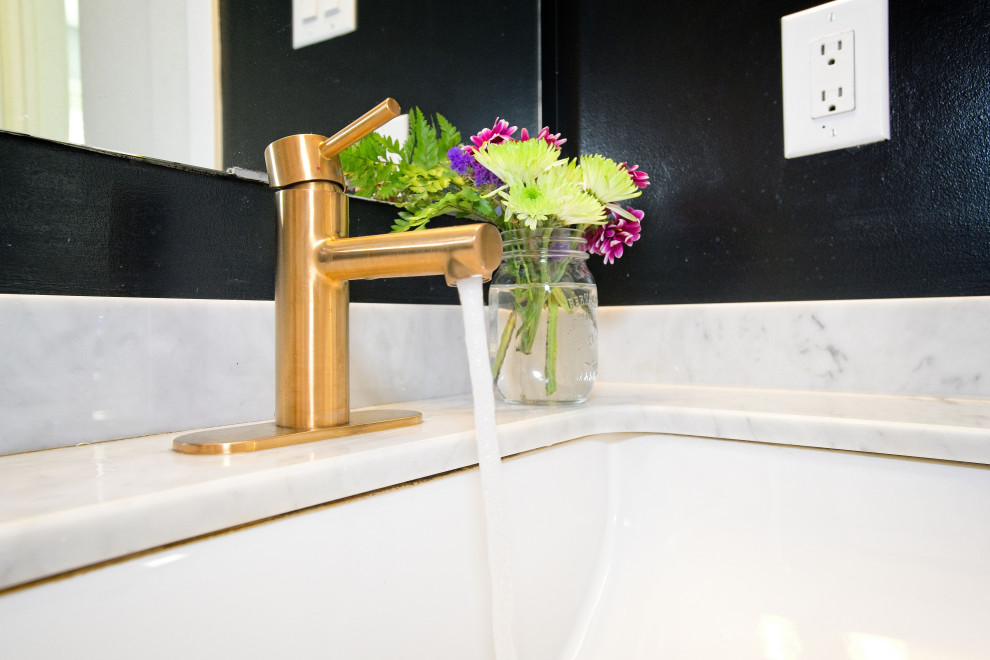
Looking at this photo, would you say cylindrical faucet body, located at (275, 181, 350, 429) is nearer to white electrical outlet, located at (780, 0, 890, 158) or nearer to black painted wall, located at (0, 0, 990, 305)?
black painted wall, located at (0, 0, 990, 305)

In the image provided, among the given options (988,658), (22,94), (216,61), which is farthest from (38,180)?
(988,658)

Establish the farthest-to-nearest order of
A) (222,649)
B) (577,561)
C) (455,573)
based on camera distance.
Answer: (577,561) < (455,573) < (222,649)

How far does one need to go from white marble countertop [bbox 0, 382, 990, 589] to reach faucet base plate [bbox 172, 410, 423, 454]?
10mm

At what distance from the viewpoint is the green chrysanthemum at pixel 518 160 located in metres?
0.62

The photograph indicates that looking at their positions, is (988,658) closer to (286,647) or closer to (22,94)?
(286,647)

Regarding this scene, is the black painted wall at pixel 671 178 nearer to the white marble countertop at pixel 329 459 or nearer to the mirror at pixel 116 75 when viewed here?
the mirror at pixel 116 75

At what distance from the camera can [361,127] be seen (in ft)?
1.58

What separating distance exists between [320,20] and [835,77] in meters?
0.59

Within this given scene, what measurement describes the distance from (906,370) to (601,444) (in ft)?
1.18

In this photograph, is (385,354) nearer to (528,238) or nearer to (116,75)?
(528,238)

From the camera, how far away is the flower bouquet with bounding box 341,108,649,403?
643 mm

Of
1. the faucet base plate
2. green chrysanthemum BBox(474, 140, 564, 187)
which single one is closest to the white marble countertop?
the faucet base plate

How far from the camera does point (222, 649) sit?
0.32 meters

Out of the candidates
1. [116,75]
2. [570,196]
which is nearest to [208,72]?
[116,75]
